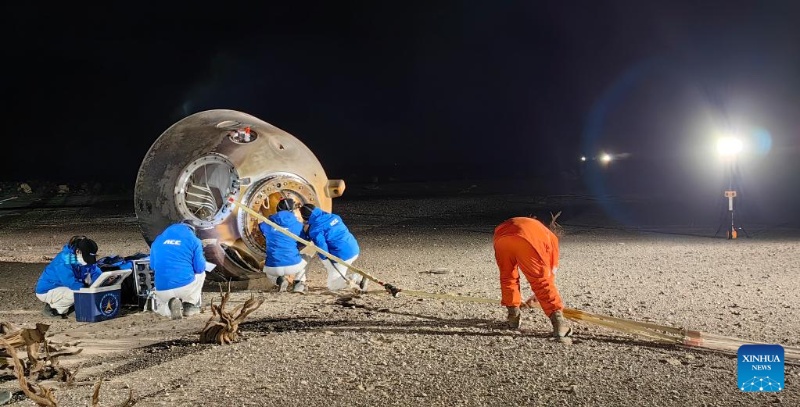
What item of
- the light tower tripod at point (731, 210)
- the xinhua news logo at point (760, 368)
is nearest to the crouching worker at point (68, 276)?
the xinhua news logo at point (760, 368)

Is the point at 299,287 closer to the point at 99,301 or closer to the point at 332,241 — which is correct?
the point at 332,241

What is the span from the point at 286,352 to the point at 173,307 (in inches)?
87.8

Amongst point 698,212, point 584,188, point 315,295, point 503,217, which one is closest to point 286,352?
point 315,295

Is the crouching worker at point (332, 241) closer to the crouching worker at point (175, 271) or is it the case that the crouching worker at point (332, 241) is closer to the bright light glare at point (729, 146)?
the crouching worker at point (175, 271)

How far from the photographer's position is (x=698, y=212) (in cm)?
1900

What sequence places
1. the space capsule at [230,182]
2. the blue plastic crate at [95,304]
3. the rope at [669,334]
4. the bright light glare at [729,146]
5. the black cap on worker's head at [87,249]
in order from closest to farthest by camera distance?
1. the rope at [669,334]
2. the blue plastic crate at [95,304]
3. the black cap on worker's head at [87,249]
4. the space capsule at [230,182]
5. the bright light glare at [729,146]

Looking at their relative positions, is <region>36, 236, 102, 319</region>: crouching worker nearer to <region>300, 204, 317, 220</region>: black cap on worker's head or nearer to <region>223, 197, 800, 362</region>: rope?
<region>300, 204, 317, 220</region>: black cap on worker's head

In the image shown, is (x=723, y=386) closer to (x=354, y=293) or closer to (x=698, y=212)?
(x=354, y=293)

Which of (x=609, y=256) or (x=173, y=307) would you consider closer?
A: (x=173, y=307)

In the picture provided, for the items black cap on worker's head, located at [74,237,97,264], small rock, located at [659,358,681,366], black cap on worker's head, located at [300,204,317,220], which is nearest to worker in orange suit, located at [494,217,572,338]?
small rock, located at [659,358,681,366]

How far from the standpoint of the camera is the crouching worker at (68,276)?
8.27 meters

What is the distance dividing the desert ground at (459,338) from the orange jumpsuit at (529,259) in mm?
409

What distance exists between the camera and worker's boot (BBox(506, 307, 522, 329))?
23.1 feet

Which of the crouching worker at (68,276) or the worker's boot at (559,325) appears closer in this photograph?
Answer: the worker's boot at (559,325)
